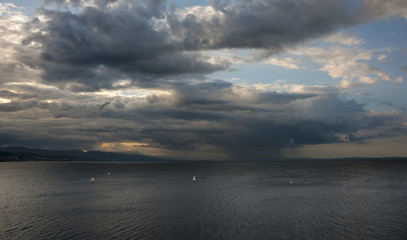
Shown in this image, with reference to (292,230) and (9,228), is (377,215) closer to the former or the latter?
(292,230)

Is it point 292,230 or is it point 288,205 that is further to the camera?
point 288,205

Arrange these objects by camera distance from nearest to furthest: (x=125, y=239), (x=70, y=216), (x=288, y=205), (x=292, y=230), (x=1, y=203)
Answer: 1. (x=125, y=239)
2. (x=292, y=230)
3. (x=70, y=216)
4. (x=288, y=205)
5. (x=1, y=203)

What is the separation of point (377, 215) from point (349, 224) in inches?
413

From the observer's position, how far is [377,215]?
164ft

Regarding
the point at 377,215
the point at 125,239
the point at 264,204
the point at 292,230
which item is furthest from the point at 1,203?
the point at 377,215

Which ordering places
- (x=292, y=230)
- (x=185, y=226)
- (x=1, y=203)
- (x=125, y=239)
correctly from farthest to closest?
(x=1, y=203)
(x=185, y=226)
(x=292, y=230)
(x=125, y=239)

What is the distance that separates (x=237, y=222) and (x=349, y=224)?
17772 millimetres

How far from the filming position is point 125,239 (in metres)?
35.5

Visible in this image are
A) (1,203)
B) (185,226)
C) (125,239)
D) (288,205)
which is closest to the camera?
(125,239)

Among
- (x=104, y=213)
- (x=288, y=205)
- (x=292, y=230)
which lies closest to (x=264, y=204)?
(x=288, y=205)

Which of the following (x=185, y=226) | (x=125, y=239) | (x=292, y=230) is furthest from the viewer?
(x=185, y=226)

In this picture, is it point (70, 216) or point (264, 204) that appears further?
point (264, 204)

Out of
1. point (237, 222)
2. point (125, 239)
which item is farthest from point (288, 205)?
point (125, 239)

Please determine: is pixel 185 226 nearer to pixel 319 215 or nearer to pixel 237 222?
pixel 237 222
